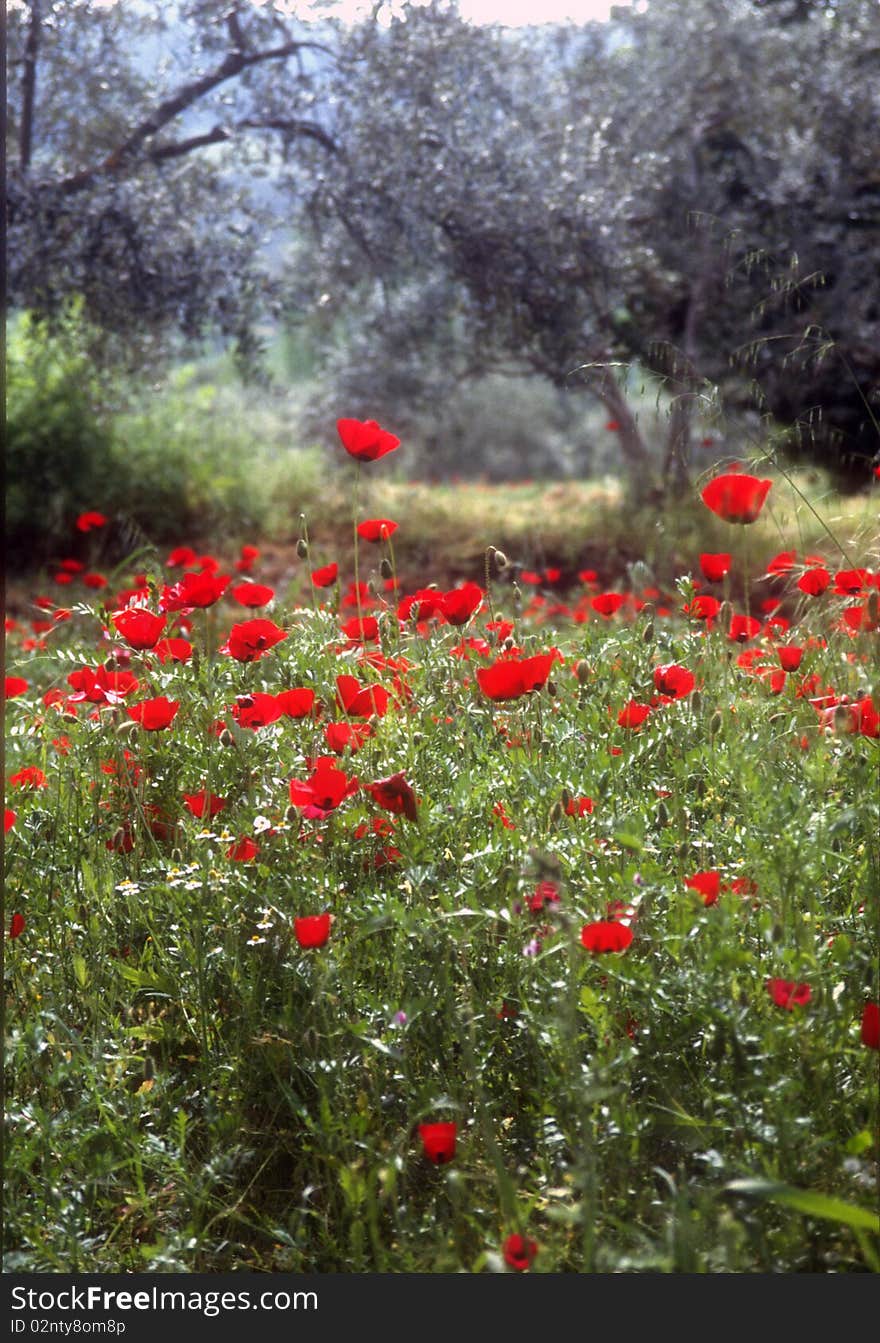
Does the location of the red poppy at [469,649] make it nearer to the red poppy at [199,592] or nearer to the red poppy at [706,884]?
the red poppy at [199,592]

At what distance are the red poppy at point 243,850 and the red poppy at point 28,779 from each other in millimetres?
616

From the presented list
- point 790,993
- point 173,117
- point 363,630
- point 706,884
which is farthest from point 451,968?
point 173,117

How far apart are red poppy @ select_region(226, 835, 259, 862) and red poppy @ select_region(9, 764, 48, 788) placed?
616 mm

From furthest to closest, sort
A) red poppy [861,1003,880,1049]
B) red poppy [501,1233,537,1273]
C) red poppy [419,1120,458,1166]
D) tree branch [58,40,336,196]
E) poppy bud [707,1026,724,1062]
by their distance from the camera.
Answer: tree branch [58,40,336,196] < poppy bud [707,1026,724,1062] < red poppy [861,1003,880,1049] < red poppy [419,1120,458,1166] < red poppy [501,1233,537,1273]

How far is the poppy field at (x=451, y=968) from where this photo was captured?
153cm

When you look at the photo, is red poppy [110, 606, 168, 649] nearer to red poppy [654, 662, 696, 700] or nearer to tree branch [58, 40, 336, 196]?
red poppy [654, 662, 696, 700]

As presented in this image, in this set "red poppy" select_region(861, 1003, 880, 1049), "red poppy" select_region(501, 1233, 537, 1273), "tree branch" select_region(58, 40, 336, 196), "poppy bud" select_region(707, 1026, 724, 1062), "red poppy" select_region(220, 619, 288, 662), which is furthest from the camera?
"tree branch" select_region(58, 40, 336, 196)

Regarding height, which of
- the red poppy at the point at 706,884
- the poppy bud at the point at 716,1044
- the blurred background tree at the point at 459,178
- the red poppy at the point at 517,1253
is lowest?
the poppy bud at the point at 716,1044

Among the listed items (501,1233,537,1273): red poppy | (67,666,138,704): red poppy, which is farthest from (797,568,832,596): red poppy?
(501,1233,537,1273): red poppy

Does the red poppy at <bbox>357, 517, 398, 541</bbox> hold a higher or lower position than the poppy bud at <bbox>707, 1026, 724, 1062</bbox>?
higher

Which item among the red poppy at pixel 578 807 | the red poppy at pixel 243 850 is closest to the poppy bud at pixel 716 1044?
the red poppy at pixel 578 807

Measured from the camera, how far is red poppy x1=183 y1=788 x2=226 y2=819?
6.66ft

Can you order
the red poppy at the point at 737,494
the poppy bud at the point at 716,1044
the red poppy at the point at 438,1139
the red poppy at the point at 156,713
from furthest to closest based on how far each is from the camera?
1. the red poppy at the point at 156,713
2. the red poppy at the point at 737,494
3. the poppy bud at the point at 716,1044
4. the red poppy at the point at 438,1139

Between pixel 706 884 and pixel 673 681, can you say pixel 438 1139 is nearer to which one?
pixel 706 884
